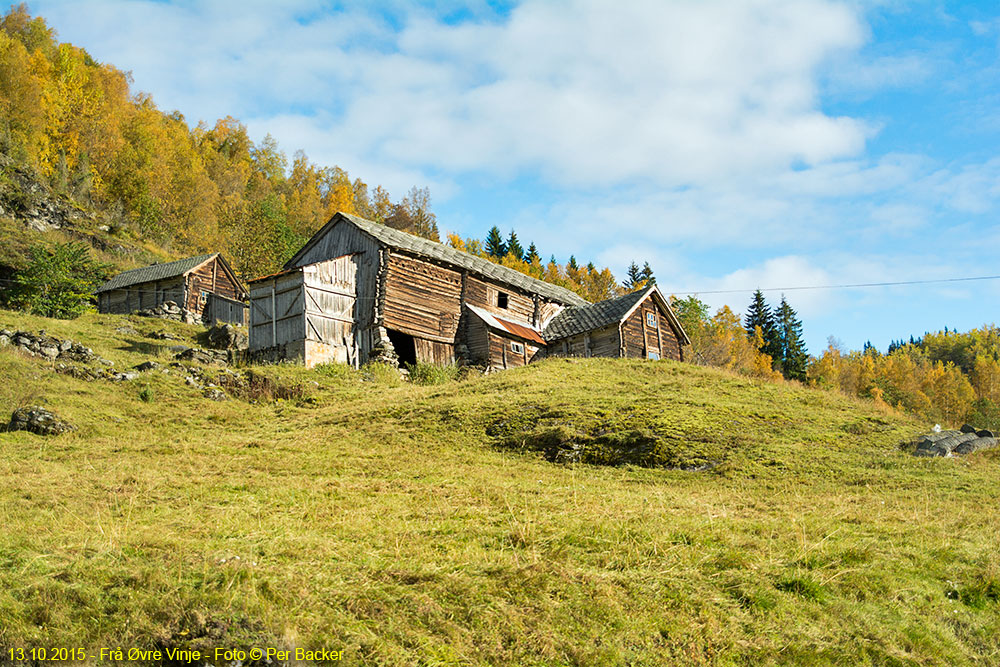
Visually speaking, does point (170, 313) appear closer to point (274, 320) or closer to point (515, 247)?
point (274, 320)

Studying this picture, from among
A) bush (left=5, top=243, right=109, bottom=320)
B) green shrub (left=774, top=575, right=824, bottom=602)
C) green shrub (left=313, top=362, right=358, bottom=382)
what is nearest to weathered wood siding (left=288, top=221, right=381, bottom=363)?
green shrub (left=313, top=362, right=358, bottom=382)

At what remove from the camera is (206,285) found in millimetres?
50062

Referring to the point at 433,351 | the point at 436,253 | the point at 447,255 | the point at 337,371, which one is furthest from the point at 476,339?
the point at 337,371

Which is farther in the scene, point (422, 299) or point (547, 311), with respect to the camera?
point (547, 311)

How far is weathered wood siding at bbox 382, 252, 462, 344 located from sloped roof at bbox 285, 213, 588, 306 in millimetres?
530

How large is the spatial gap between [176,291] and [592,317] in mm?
27614

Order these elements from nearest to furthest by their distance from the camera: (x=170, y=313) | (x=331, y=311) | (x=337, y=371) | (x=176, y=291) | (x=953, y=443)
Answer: (x=953, y=443), (x=337, y=371), (x=331, y=311), (x=170, y=313), (x=176, y=291)

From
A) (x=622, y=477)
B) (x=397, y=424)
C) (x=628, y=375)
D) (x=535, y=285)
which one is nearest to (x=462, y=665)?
(x=622, y=477)

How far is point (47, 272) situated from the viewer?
124 feet

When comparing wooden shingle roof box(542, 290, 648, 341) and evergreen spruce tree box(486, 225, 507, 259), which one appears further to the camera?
evergreen spruce tree box(486, 225, 507, 259)

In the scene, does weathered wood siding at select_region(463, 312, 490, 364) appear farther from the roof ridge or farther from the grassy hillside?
the grassy hillside

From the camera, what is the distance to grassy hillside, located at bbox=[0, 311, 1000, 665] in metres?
7.93

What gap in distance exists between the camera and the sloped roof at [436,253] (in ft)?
118

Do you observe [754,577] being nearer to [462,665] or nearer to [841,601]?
[841,601]
